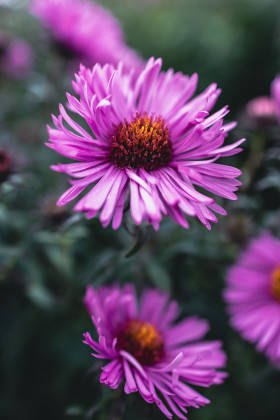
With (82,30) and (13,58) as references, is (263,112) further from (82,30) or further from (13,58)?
(13,58)

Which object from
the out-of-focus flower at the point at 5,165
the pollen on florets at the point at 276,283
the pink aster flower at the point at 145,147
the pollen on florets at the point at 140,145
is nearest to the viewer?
the pink aster flower at the point at 145,147

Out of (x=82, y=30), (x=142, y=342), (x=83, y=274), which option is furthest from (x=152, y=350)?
(x=82, y=30)

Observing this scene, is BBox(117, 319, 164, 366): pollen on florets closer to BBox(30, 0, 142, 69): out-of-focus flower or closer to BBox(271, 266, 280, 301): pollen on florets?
BBox(271, 266, 280, 301): pollen on florets

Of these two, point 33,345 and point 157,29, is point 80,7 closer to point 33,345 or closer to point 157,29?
point 33,345

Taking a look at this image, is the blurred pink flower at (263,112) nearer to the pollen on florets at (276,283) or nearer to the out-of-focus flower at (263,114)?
the out-of-focus flower at (263,114)

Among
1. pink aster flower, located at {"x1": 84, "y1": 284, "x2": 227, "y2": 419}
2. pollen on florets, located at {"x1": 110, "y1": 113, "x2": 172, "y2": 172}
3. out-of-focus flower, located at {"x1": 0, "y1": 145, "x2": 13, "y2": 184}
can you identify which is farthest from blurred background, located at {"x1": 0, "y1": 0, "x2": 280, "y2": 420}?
pollen on florets, located at {"x1": 110, "y1": 113, "x2": 172, "y2": 172}

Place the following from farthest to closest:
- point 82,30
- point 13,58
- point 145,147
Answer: point 13,58 < point 82,30 < point 145,147

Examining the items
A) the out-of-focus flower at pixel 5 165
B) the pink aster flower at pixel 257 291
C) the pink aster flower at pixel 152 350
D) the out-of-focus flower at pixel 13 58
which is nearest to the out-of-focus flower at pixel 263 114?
the pink aster flower at pixel 257 291
